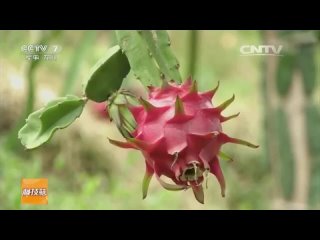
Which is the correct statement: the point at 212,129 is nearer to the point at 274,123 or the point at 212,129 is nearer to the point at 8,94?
the point at 274,123

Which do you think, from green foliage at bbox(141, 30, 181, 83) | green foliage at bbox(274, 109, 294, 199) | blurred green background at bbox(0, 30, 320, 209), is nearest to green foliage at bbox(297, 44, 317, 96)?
blurred green background at bbox(0, 30, 320, 209)

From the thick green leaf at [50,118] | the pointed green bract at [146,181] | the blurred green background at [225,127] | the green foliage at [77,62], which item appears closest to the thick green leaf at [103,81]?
the thick green leaf at [50,118]

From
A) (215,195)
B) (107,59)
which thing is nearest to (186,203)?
(215,195)

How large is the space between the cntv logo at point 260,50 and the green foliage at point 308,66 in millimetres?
141

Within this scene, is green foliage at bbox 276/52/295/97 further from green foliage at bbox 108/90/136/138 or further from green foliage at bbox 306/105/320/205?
green foliage at bbox 108/90/136/138

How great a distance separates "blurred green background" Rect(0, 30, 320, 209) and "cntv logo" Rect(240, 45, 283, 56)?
101mm

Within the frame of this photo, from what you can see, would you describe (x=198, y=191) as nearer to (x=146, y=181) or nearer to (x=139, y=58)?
(x=146, y=181)

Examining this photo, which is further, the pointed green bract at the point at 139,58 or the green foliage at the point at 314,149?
the green foliage at the point at 314,149

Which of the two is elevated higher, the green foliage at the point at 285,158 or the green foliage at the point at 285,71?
the green foliage at the point at 285,71

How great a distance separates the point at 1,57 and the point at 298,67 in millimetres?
900

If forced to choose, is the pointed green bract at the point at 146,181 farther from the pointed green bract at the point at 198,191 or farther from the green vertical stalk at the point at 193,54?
the green vertical stalk at the point at 193,54

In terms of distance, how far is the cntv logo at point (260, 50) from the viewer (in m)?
1.77

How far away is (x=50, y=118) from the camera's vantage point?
1.07 meters
